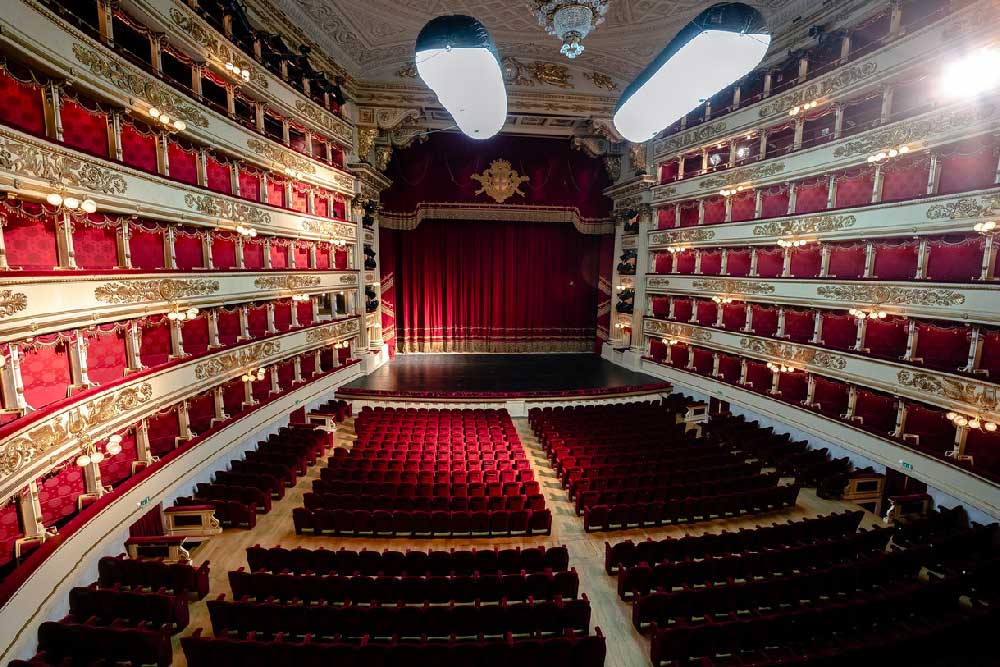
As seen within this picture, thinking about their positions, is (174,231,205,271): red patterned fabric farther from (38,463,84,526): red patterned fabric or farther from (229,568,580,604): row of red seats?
(229,568,580,604): row of red seats

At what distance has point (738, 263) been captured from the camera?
46.6 feet

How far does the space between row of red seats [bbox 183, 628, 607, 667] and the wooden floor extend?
2.90ft

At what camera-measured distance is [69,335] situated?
630 centimetres

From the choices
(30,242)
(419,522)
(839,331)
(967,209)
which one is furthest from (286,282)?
(967,209)

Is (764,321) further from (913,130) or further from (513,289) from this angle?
(513,289)

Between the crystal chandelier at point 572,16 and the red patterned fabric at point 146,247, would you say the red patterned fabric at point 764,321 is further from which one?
the red patterned fabric at point 146,247

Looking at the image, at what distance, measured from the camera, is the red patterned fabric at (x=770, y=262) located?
12852mm

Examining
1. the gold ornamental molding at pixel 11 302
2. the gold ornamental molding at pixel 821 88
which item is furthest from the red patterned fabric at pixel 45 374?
the gold ornamental molding at pixel 821 88

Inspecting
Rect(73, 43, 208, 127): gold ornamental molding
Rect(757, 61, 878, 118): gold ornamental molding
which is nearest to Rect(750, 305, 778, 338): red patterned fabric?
Rect(757, 61, 878, 118): gold ornamental molding

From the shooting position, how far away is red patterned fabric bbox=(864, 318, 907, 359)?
32.6 ft

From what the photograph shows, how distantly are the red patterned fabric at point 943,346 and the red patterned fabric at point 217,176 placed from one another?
15755 mm

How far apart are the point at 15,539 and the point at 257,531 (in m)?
3.12

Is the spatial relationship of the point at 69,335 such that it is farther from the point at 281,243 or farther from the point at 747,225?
the point at 747,225

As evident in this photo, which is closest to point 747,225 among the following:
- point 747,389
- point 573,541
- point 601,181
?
point 747,389
